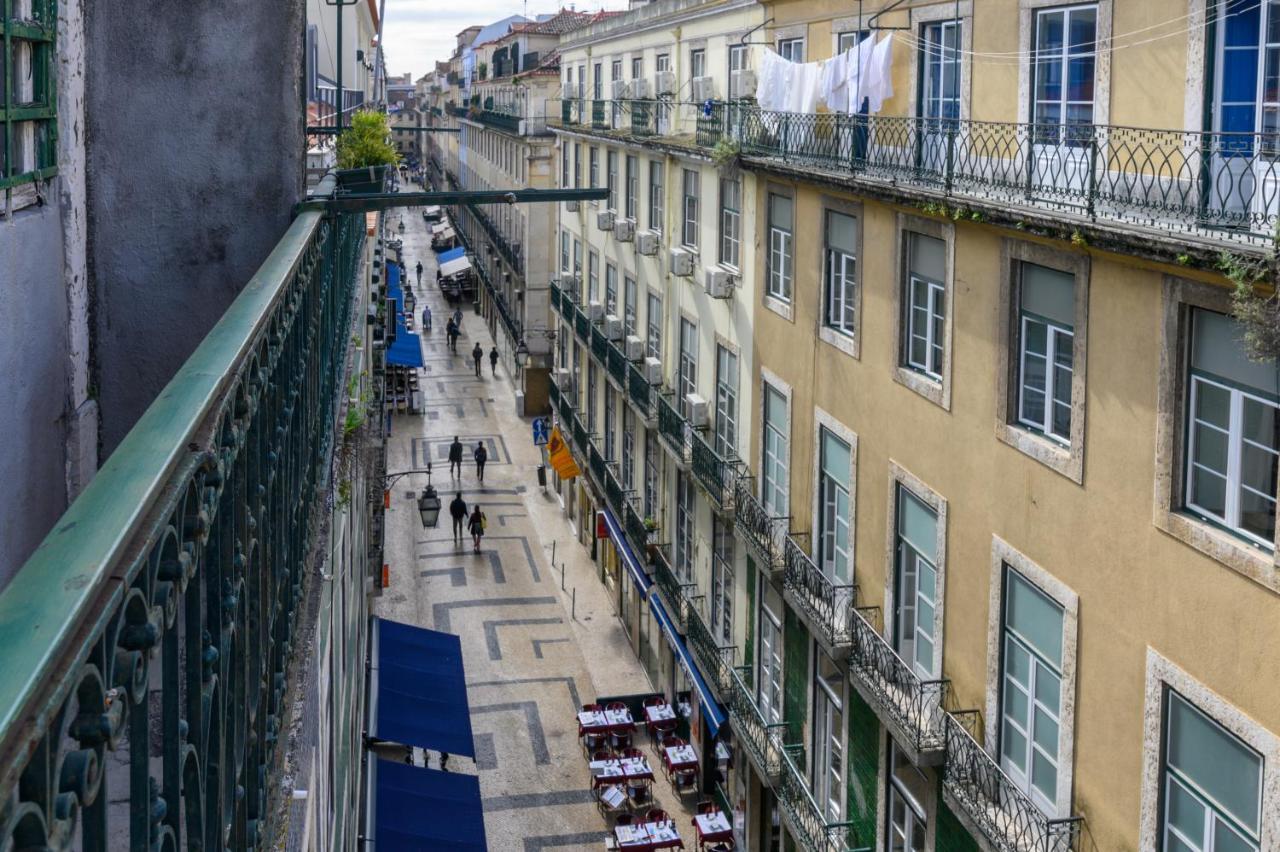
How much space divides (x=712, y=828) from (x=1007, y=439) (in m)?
10.9

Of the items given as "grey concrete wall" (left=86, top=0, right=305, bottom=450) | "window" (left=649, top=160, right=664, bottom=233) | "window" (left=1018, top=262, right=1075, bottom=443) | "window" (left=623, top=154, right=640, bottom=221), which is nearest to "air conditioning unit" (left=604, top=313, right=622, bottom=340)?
"window" (left=623, top=154, right=640, bottom=221)

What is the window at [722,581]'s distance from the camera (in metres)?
22.2

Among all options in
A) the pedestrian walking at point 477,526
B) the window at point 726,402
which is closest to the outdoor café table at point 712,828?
the window at point 726,402

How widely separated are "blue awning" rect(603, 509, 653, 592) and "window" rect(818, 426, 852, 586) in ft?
32.3

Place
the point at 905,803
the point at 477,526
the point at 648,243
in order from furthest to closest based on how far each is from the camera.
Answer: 1. the point at 477,526
2. the point at 648,243
3. the point at 905,803

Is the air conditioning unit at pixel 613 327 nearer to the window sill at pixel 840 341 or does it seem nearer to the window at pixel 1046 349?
the window sill at pixel 840 341

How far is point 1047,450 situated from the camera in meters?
11.9

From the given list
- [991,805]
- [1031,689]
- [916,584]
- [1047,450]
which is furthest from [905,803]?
[1047,450]

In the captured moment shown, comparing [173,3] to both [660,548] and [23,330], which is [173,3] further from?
[660,548]

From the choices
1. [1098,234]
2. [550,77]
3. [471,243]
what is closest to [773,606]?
[1098,234]

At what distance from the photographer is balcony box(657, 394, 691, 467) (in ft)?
77.6

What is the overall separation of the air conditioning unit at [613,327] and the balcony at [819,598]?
40.5 feet

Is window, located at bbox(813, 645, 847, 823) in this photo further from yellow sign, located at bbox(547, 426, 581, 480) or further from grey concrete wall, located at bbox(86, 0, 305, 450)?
yellow sign, located at bbox(547, 426, 581, 480)

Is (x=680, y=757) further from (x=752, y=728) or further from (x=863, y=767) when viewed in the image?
(x=863, y=767)
